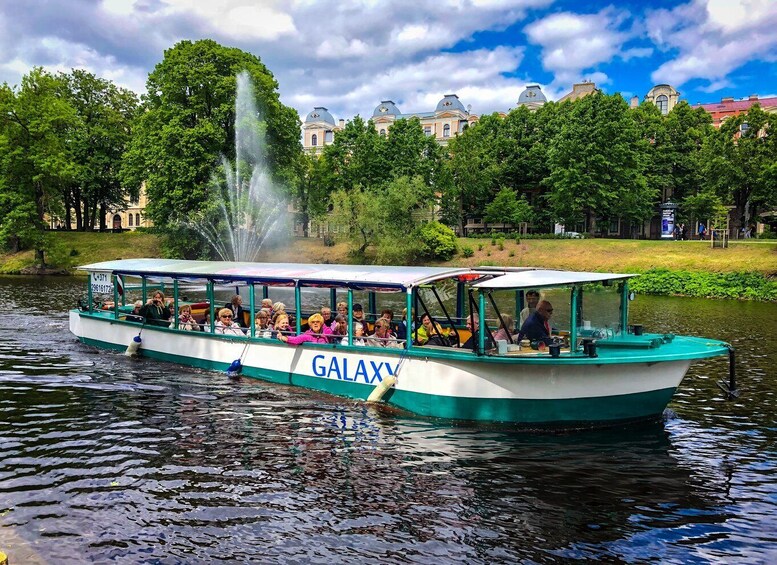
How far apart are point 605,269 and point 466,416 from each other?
44.1 metres

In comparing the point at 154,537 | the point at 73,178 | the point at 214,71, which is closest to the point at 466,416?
the point at 154,537

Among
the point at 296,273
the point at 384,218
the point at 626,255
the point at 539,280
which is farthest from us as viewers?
the point at 384,218

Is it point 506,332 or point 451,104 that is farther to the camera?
point 451,104

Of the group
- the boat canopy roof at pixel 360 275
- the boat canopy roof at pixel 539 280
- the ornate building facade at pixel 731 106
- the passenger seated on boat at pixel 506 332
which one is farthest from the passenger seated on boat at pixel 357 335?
the ornate building facade at pixel 731 106

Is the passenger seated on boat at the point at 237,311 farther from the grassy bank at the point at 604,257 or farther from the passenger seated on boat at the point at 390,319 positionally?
the grassy bank at the point at 604,257

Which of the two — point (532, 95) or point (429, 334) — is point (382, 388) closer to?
point (429, 334)

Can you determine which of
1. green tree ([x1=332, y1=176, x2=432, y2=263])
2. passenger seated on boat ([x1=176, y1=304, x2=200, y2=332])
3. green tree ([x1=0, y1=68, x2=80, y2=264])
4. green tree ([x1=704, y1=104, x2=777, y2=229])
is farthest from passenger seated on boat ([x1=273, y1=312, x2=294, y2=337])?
green tree ([x1=704, y1=104, x2=777, y2=229])

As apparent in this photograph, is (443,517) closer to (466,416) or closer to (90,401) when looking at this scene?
(466,416)

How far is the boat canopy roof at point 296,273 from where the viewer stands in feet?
48.5

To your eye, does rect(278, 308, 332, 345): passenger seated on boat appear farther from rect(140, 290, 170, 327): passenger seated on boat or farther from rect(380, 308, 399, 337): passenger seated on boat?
rect(140, 290, 170, 327): passenger seated on boat

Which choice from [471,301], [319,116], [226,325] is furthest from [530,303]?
[319,116]

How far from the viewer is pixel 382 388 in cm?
1430

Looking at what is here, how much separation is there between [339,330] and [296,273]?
7.11ft

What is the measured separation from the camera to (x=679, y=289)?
1837 inches
